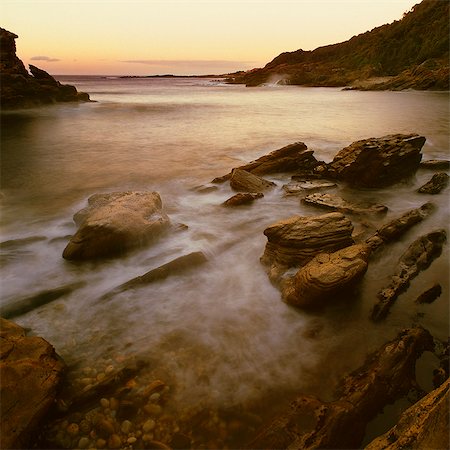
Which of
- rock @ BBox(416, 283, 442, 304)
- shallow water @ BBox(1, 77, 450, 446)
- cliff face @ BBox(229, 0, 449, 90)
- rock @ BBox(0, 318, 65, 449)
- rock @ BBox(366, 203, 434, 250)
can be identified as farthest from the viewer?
cliff face @ BBox(229, 0, 449, 90)

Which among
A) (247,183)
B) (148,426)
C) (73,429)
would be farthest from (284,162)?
(73,429)

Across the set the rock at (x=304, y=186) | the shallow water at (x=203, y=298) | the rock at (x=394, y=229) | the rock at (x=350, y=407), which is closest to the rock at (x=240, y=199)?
the shallow water at (x=203, y=298)

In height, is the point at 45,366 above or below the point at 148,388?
above

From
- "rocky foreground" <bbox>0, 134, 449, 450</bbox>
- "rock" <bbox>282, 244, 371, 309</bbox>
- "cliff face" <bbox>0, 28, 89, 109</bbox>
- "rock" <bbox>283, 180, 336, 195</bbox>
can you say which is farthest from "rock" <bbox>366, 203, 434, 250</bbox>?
"cliff face" <bbox>0, 28, 89, 109</bbox>

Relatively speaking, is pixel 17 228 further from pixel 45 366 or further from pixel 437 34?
pixel 437 34

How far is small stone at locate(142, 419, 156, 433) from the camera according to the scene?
2570mm

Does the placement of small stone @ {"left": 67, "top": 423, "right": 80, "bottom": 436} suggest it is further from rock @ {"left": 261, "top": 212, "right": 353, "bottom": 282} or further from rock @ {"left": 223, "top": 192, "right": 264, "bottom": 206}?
rock @ {"left": 223, "top": 192, "right": 264, "bottom": 206}

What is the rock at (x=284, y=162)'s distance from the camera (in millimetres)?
8891

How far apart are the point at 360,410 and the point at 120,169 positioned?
949cm

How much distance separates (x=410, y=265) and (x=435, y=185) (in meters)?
3.82

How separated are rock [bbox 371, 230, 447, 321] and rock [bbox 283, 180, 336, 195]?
2890mm

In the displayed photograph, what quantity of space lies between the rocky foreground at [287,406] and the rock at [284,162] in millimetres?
4213

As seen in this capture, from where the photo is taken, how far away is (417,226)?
5465mm

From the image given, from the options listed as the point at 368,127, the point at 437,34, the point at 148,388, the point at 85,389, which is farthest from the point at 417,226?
the point at 437,34
